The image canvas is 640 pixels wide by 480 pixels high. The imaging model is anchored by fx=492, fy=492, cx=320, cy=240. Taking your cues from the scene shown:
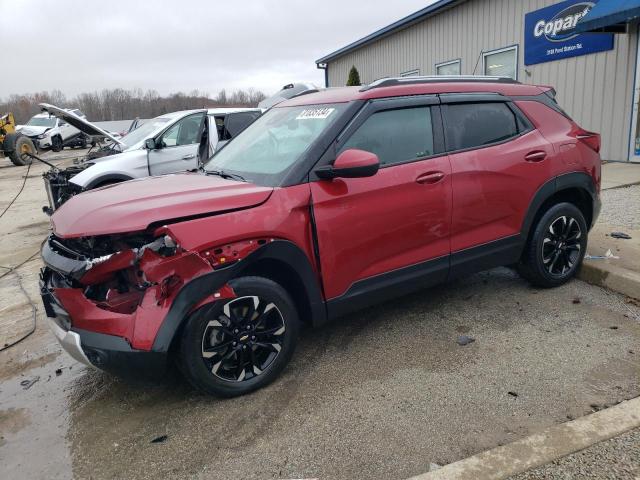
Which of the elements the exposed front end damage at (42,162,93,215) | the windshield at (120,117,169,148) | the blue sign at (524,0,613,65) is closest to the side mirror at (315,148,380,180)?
the exposed front end damage at (42,162,93,215)

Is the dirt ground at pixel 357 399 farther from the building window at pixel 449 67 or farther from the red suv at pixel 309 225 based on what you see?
the building window at pixel 449 67

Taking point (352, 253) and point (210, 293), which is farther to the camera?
point (352, 253)

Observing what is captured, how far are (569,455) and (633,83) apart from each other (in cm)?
929

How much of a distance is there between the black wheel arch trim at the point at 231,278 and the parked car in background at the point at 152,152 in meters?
4.69

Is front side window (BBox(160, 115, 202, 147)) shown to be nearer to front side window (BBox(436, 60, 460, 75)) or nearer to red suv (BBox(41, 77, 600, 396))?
red suv (BBox(41, 77, 600, 396))

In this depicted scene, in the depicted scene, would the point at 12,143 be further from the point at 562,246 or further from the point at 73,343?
the point at 562,246

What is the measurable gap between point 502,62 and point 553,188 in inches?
370

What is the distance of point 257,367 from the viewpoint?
122 inches

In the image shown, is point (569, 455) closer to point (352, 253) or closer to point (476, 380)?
point (476, 380)

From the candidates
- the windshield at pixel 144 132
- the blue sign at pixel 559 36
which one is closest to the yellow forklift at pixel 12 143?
the windshield at pixel 144 132

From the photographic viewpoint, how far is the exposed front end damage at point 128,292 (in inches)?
107

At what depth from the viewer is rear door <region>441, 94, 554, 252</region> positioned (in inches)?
147

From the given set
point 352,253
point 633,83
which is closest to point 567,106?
point 633,83

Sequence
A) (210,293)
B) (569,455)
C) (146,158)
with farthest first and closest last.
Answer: (146,158) → (210,293) → (569,455)
